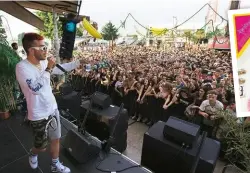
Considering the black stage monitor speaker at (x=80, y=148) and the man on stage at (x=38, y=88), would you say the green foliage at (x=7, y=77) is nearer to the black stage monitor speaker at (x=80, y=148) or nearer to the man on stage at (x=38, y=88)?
the black stage monitor speaker at (x=80, y=148)

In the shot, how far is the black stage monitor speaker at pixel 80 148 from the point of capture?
2.61 metres

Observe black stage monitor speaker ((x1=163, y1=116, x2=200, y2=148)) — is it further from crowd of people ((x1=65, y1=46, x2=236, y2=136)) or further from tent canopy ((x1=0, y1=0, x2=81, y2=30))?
tent canopy ((x1=0, y1=0, x2=81, y2=30))

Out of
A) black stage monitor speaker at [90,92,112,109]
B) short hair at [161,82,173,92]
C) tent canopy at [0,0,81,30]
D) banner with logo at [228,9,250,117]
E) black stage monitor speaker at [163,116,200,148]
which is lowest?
black stage monitor speaker at [163,116,200,148]

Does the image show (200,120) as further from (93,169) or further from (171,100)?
(93,169)

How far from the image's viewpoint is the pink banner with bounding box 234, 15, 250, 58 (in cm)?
90

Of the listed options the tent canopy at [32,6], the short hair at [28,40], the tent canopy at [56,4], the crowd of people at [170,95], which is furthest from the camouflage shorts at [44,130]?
the tent canopy at [56,4]

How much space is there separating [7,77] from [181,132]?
396 centimetres

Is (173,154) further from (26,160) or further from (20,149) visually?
(20,149)

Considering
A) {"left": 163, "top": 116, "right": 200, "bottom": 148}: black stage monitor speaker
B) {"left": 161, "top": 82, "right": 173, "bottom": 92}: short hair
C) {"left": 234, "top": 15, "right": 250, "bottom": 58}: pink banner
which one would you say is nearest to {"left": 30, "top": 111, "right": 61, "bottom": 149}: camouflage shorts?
{"left": 163, "top": 116, "right": 200, "bottom": 148}: black stage monitor speaker

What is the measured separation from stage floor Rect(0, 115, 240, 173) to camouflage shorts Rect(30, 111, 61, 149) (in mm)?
663

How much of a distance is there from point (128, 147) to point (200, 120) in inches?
65.6

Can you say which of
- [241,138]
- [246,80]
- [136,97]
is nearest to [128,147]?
[136,97]

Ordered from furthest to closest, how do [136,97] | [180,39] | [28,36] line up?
[180,39]
[136,97]
[28,36]

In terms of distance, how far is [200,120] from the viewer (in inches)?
157
